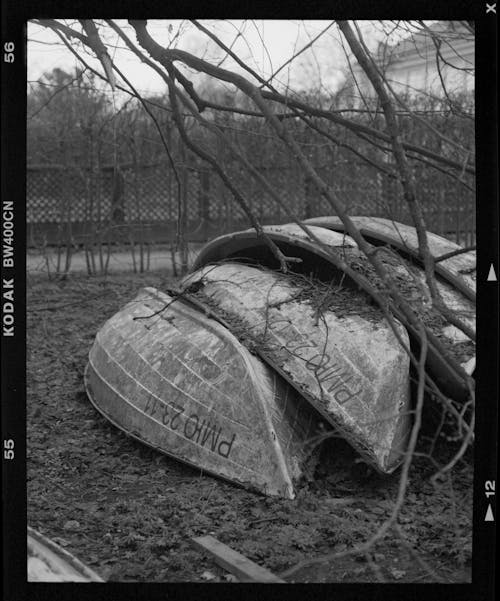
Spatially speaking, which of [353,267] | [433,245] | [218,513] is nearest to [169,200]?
[433,245]

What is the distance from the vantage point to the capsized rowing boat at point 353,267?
3438 millimetres

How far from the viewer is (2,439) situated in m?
2.41

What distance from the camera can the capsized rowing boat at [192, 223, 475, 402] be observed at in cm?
344

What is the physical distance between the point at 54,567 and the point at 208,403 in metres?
1.26

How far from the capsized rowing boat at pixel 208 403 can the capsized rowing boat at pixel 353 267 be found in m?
0.55

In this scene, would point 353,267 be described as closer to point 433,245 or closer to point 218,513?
point 433,245

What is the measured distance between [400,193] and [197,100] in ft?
16.3

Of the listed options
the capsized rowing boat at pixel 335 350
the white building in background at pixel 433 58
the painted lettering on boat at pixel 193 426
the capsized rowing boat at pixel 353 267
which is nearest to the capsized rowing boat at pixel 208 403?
the painted lettering on boat at pixel 193 426

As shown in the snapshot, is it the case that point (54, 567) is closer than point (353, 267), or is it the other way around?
point (54, 567)

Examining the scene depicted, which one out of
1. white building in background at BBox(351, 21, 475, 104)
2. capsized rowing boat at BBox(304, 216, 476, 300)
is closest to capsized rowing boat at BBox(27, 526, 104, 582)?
white building in background at BBox(351, 21, 475, 104)

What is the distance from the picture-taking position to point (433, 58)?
3885mm
